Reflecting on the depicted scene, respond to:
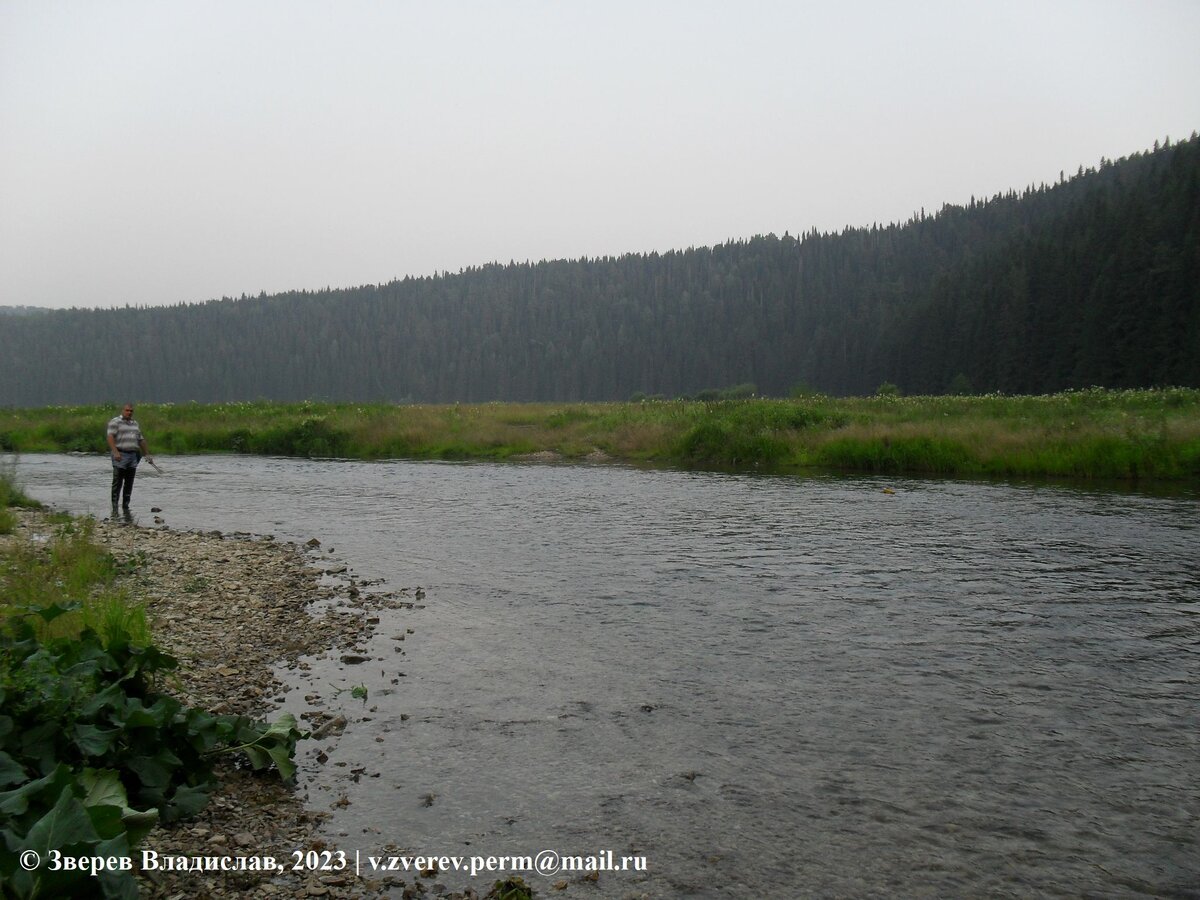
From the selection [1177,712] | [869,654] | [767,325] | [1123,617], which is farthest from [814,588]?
[767,325]

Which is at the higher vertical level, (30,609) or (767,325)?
(767,325)

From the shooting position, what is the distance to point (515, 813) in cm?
597

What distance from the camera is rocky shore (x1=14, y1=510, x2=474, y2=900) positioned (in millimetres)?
5012


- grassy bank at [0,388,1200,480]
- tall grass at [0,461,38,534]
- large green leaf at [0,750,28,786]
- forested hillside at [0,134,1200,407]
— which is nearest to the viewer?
large green leaf at [0,750,28,786]

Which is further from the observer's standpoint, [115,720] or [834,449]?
[834,449]

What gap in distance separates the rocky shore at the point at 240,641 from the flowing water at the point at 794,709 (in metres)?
0.42

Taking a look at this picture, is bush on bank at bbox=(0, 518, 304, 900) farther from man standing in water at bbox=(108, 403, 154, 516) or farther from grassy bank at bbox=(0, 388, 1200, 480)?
grassy bank at bbox=(0, 388, 1200, 480)

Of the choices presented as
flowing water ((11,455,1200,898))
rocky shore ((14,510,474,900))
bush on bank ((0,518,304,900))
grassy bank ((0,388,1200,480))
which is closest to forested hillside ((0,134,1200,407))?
grassy bank ((0,388,1200,480))

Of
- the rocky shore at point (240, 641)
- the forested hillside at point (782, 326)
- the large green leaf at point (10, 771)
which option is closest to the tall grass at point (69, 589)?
the rocky shore at point (240, 641)

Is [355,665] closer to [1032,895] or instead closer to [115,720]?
[115,720]

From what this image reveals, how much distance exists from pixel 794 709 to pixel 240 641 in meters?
6.24

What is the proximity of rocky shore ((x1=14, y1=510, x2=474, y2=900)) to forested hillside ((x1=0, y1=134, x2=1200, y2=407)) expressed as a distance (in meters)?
63.9

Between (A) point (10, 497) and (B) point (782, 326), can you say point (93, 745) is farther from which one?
(B) point (782, 326)

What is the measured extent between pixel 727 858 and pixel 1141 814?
2986 millimetres
